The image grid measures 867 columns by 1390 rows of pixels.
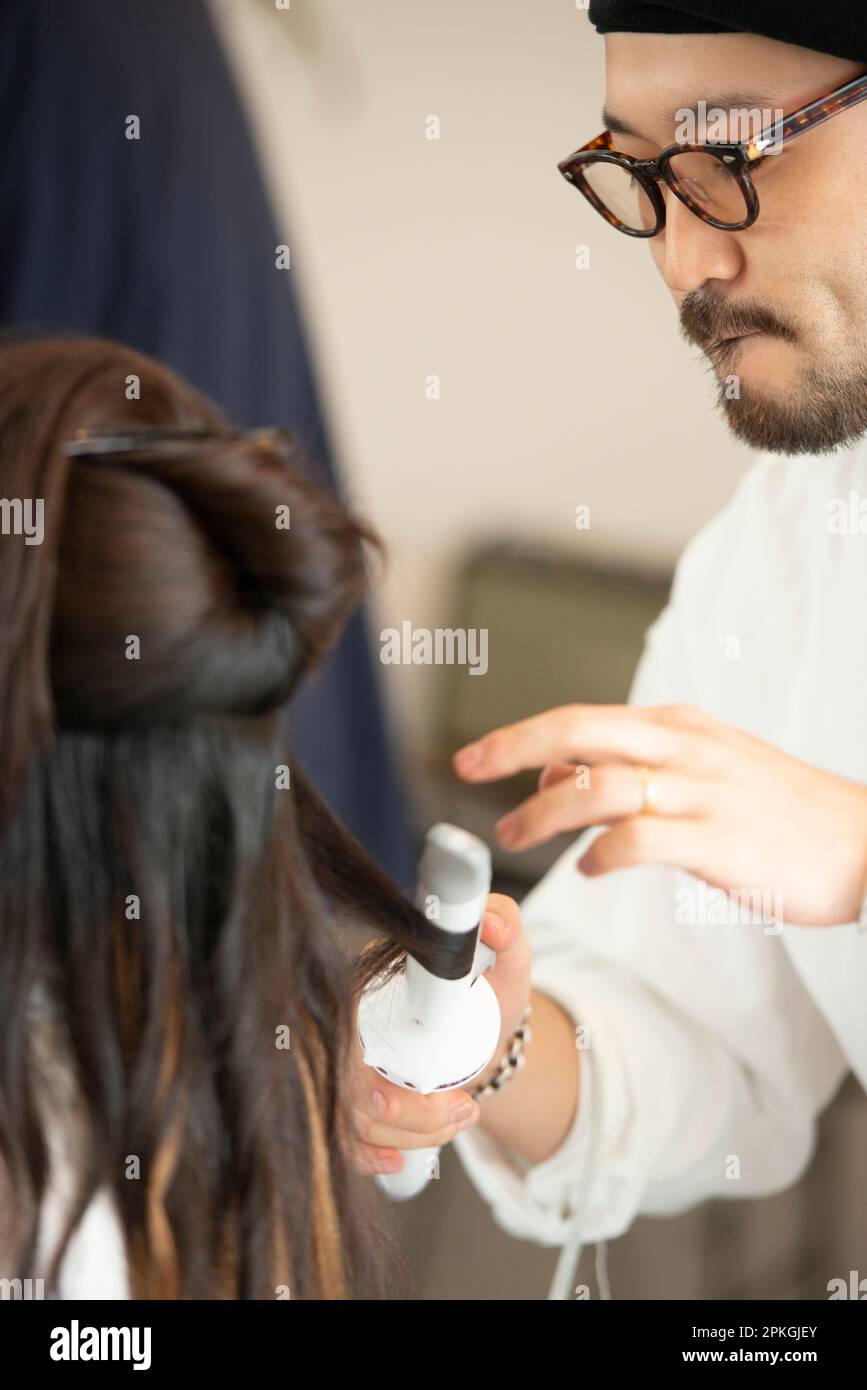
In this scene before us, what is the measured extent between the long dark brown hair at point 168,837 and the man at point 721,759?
7 cm

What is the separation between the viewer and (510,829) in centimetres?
48

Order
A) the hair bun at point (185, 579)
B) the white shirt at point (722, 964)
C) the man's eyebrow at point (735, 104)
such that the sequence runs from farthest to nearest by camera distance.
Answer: the white shirt at point (722, 964) → the man's eyebrow at point (735, 104) → the hair bun at point (185, 579)

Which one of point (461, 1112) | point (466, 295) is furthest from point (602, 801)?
point (466, 295)

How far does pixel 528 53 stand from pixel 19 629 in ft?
1.27

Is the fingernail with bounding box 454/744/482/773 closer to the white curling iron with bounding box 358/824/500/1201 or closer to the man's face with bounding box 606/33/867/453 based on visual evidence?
the white curling iron with bounding box 358/824/500/1201

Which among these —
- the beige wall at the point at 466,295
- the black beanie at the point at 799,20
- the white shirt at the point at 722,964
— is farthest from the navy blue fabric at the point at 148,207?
the black beanie at the point at 799,20

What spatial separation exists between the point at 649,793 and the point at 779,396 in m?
0.16

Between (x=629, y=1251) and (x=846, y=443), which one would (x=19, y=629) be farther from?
(x=629, y=1251)

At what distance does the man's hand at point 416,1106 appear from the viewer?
1.51 ft

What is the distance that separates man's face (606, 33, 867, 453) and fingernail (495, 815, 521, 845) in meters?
0.19

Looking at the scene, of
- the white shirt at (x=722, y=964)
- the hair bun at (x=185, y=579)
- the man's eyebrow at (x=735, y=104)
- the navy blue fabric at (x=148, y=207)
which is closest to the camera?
the hair bun at (x=185, y=579)

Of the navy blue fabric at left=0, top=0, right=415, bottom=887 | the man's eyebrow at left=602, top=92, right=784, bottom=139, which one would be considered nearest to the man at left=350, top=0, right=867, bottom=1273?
the man's eyebrow at left=602, top=92, right=784, bottom=139

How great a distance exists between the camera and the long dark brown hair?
0.34 metres

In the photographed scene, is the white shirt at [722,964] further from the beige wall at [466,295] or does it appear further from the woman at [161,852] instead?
the woman at [161,852]
